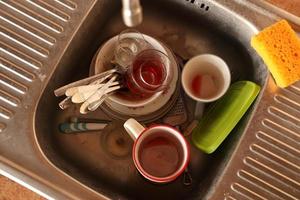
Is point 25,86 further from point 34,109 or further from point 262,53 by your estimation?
point 262,53

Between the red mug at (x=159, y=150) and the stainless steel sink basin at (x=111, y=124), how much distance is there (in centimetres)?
6

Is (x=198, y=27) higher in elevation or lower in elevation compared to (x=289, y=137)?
higher

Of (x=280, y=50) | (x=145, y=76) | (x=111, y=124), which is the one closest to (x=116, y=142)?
(x=111, y=124)

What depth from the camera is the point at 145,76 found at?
30.1 inches

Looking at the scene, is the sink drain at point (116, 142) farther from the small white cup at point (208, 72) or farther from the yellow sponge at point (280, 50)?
the yellow sponge at point (280, 50)

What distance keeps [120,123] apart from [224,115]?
21 cm

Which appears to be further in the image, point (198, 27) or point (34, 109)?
point (198, 27)

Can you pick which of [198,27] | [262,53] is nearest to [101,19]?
[198,27]

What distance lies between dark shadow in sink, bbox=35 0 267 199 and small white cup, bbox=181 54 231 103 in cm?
6

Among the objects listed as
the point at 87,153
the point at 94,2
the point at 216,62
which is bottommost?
the point at 87,153

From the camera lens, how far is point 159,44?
0.78m

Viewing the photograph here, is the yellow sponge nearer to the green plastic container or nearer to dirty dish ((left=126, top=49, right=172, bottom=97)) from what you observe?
the green plastic container

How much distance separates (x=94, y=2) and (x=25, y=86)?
0.19m

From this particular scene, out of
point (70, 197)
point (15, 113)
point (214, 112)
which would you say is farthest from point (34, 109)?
point (214, 112)
